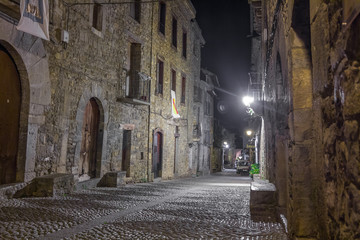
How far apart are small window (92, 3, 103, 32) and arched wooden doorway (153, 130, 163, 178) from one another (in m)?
5.36

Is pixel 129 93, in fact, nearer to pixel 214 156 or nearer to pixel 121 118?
pixel 121 118

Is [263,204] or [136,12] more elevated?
[136,12]

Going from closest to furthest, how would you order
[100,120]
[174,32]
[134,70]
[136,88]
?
[100,120] → [136,88] → [134,70] → [174,32]

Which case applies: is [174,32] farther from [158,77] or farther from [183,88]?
[158,77]

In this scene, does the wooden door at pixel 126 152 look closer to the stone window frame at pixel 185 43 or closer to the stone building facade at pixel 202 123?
the stone window frame at pixel 185 43

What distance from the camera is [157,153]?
14.2 m

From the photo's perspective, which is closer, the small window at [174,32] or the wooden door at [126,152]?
the wooden door at [126,152]

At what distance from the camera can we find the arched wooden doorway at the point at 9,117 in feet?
21.3

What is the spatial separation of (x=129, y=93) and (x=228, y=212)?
7.36 metres

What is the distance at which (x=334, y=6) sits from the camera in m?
1.69

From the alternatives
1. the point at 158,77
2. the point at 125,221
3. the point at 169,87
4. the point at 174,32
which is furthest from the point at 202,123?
the point at 125,221

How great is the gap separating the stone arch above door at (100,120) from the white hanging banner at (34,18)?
267 cm

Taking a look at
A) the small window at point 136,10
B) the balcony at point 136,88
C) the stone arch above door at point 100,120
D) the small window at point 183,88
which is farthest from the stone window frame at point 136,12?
the small window at point 183,88

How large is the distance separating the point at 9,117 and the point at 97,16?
4491 mm
